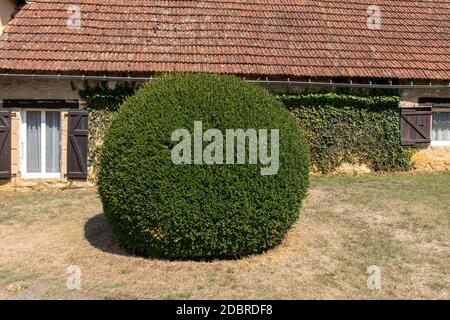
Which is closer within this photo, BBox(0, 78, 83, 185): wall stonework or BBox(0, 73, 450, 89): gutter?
BBox(0, 73, 450, 89): gutter

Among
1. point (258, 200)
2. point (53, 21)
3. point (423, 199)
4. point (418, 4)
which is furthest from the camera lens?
point (418, 4)

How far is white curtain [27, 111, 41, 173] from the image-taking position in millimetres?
10844

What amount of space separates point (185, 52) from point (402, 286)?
7.77 metres

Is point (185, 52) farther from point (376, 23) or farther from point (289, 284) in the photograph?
point (289, 284)

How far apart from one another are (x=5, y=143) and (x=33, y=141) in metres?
0.63

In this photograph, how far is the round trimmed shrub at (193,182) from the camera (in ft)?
18.5

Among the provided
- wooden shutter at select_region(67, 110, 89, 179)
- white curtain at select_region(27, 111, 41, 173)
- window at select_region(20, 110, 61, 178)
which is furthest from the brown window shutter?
wooden shutter at select_region(67, 110, 89, 179)

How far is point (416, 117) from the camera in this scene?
38.9 feet

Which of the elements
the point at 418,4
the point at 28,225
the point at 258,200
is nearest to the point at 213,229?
the point at 258,200

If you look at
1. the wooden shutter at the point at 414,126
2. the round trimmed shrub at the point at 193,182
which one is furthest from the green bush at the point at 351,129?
the round trimmed shrub at the point at 193,182

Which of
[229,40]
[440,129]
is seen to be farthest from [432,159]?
[229,40]

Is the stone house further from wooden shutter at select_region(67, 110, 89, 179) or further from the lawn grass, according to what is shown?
the lawn grass

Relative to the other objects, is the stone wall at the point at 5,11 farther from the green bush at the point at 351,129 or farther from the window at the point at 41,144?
the green bush at the point at 351,129

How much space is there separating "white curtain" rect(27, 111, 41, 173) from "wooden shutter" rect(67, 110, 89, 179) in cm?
77
